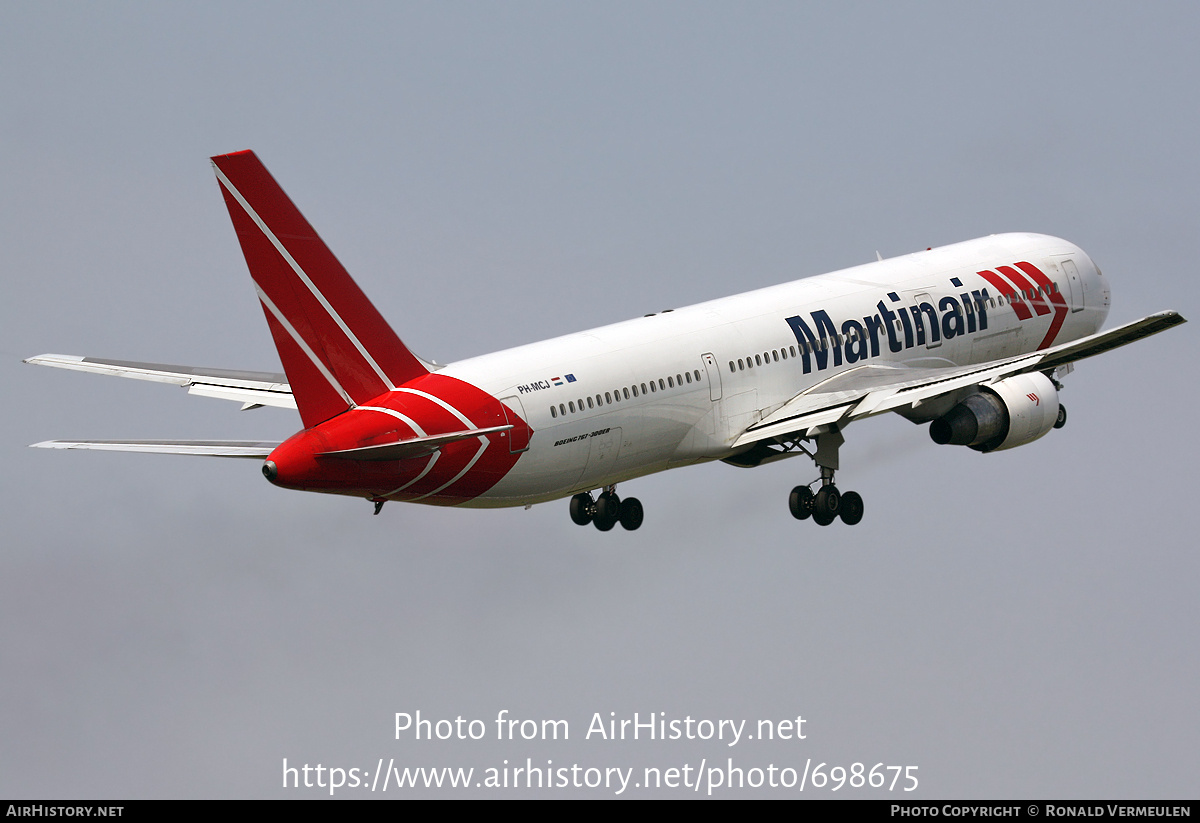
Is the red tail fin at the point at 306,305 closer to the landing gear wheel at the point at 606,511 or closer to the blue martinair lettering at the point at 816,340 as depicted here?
the landing gear wheel at the point at 606,511

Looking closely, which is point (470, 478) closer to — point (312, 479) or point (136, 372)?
point (312, 479)

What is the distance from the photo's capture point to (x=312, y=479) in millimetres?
48719

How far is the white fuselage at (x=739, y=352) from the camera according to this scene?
5294 centimetres

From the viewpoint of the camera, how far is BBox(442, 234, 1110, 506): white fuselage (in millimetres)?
52938

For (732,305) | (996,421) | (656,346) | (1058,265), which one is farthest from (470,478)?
(1058,265)

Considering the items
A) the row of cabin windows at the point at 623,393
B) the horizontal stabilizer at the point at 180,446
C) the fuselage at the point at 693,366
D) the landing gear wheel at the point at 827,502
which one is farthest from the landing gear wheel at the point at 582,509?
the horizontal stabilizer at the point at 180,446

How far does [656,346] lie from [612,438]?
299 cm

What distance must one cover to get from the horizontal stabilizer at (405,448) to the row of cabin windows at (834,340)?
959 cm

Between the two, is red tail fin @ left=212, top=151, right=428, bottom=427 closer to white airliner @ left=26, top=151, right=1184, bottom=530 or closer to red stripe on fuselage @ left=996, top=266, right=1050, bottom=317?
white airliner @ left=26, top=151, right=1184, bottom=530

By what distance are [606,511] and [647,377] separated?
5562 mm

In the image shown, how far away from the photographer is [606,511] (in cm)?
5912

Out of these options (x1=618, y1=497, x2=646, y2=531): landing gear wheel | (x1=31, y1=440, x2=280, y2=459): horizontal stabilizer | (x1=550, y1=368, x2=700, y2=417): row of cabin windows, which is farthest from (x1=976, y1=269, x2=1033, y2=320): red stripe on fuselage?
(x1=31, y1=440, x2=280, y2=459): horizontal stabilizer

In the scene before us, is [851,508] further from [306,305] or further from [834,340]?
[306,305]

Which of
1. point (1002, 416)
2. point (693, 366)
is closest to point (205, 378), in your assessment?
point (693, 366)
